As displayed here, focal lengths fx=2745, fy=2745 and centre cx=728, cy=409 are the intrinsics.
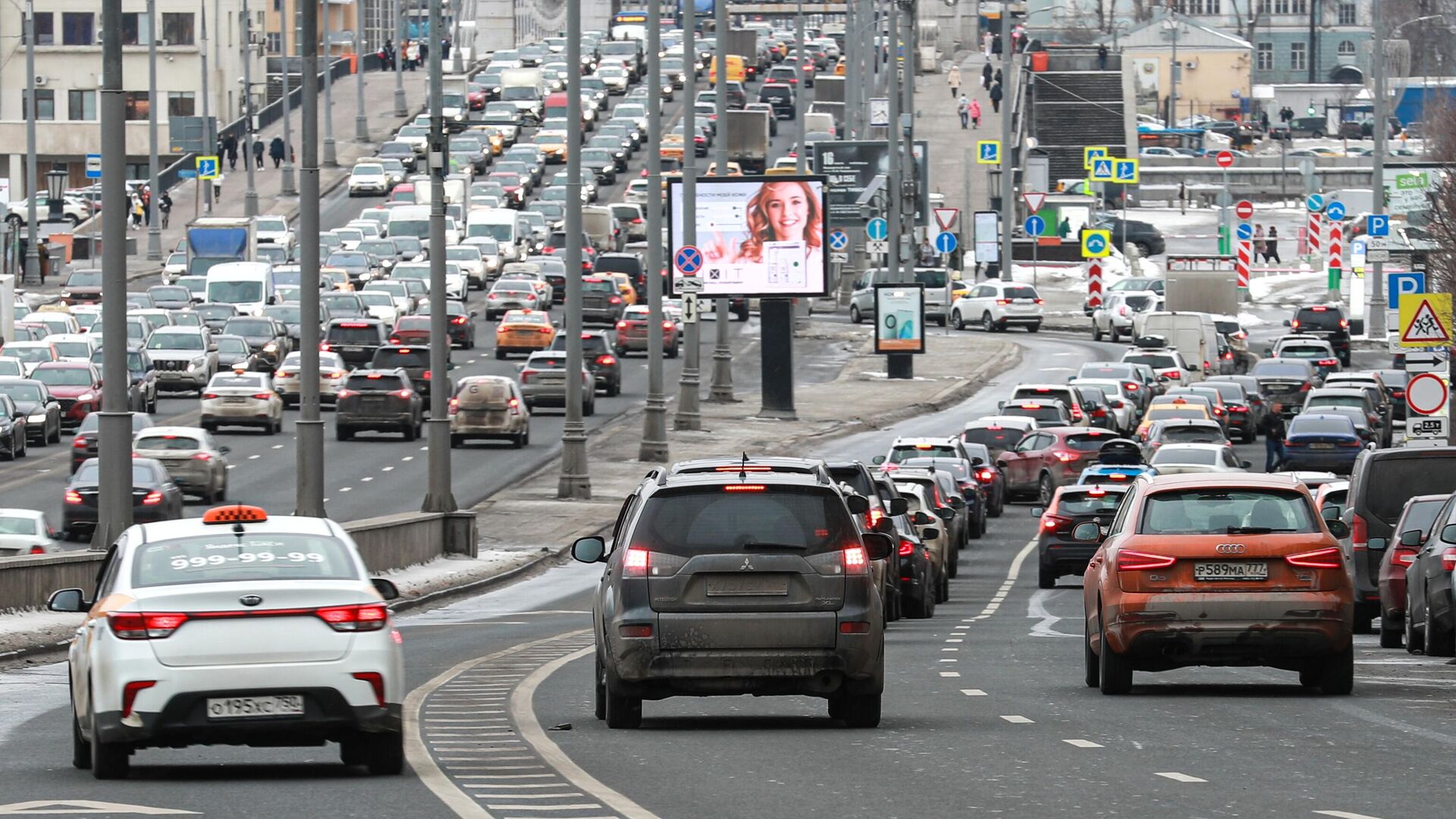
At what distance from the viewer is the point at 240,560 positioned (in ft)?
43.5

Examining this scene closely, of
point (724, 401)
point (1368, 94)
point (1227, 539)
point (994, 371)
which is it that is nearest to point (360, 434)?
point (724, 401)

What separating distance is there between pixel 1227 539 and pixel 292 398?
44.4 m

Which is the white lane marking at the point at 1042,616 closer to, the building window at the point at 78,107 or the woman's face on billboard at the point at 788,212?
the woman's face on billboard at the point at 788,212

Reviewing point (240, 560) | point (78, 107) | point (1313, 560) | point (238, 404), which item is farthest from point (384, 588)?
point (78, 107)

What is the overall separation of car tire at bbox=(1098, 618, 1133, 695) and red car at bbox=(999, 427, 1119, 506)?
2997 centimetres

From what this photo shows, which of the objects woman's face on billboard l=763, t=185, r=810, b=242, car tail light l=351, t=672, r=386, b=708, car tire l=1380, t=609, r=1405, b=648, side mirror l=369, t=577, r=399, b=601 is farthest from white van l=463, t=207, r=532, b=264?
car tail light l=351, t=672, r=386, b=708

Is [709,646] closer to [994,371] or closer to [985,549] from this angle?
[985,549]

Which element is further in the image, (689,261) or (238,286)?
(238,286)

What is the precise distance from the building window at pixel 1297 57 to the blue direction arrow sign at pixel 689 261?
495ft

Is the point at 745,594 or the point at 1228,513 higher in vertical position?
the point at 1228,513

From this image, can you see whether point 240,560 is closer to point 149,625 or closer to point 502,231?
point 149,625

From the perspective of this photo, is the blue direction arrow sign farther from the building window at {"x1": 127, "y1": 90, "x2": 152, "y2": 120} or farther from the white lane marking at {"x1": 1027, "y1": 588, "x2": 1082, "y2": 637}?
the building window at {"x1": 127, "y1": 90, "x2": 152, "y2": 120}

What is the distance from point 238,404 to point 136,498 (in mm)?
15993

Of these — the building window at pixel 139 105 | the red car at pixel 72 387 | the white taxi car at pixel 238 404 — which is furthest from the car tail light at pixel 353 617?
the building window at pixel 139 105
